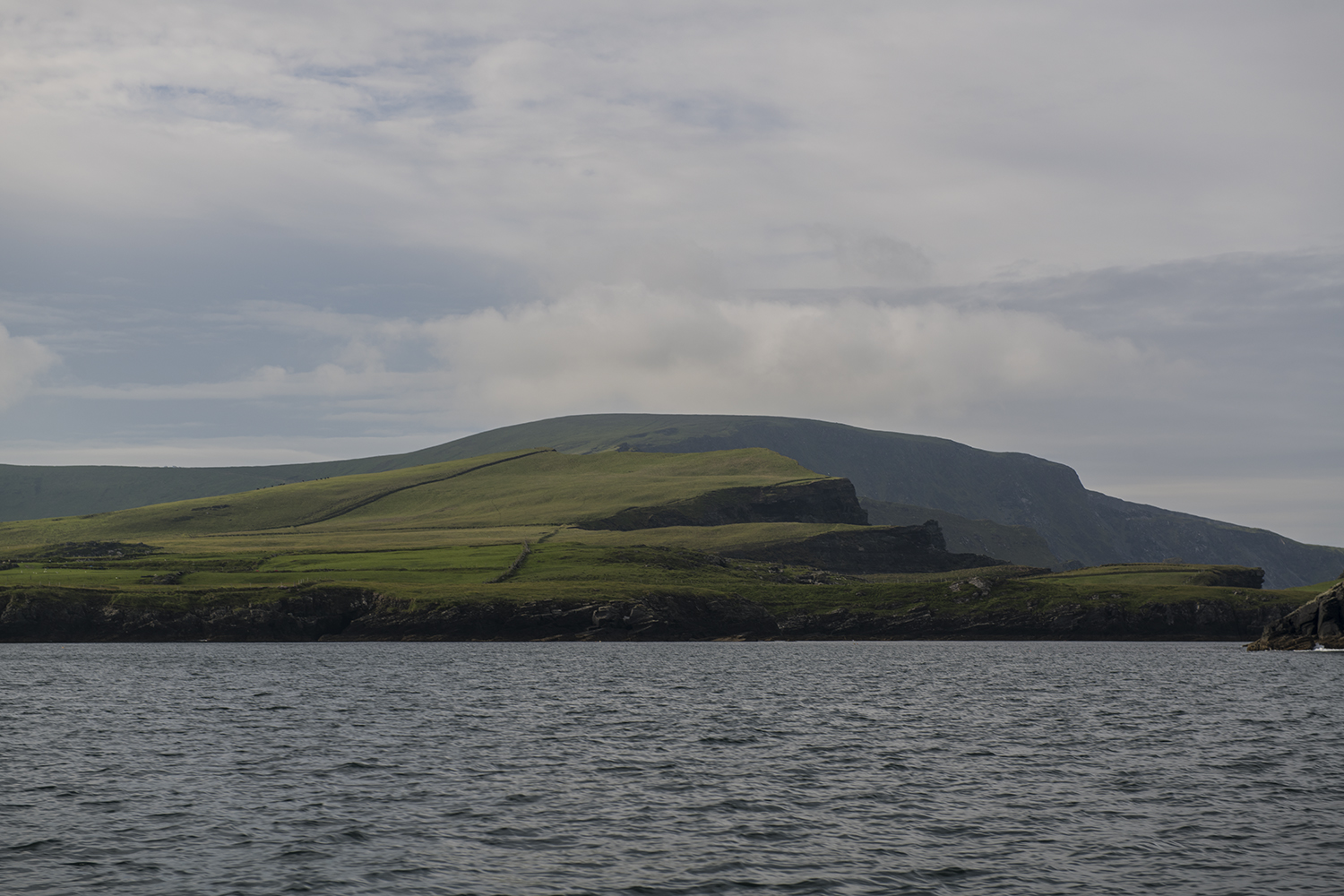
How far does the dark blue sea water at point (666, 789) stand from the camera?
34906mm

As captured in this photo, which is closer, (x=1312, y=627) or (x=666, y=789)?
(x=666, y=789)

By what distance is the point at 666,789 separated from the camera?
50.0 metres

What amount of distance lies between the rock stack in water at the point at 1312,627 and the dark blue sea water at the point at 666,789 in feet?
292

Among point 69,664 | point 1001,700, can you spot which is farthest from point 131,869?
point 69,664

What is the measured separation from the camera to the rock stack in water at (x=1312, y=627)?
599ft

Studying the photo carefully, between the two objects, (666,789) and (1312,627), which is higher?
(666,789)

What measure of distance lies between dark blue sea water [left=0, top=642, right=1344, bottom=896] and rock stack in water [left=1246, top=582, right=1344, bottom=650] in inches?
3505

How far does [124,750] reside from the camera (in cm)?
6097

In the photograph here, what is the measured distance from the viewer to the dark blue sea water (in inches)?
1374

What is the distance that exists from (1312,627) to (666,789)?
Result: 173202 millimetres

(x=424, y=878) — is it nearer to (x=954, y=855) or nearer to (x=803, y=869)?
(x=803, y=869)

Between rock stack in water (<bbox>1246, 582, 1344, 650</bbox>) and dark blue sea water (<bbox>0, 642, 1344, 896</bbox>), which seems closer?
dark blue sea water (<bbox>0, 642, 1344, 896</bbox>)

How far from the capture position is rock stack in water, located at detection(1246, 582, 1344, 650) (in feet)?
599

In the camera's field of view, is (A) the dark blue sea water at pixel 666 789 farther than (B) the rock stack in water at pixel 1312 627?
No
